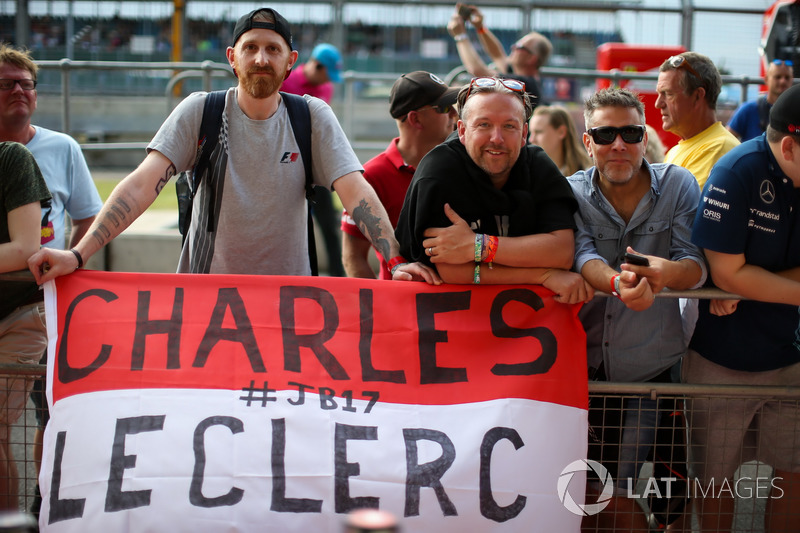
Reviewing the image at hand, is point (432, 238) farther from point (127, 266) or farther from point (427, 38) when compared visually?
point (427, 38)

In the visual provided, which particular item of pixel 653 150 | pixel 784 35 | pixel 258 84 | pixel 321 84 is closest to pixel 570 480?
pixel 258 84

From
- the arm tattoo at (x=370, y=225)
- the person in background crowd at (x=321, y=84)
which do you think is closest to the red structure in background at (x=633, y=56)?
the person in background crowd at (x=321, y=84)

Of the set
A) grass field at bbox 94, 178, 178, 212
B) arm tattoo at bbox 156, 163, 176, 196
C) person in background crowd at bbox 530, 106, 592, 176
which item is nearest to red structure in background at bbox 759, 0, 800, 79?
person in background crowd at bbox 530, 106, 592, 176

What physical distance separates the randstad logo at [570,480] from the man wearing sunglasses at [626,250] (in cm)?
3

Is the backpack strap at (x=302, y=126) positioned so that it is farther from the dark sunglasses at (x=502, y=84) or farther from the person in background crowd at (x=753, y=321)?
the person in background crowd at (x=753, y=321)

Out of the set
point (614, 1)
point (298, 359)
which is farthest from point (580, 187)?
point (614, 1)

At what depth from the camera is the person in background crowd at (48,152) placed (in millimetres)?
4137

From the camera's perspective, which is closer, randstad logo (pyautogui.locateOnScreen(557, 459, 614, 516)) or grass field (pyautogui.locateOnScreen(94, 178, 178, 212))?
randstad logo (pyautogui.locateOnScreen(557, 459, 614, 516))

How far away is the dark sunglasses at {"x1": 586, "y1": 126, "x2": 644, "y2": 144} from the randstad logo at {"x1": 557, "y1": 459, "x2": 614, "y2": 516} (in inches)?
52.3

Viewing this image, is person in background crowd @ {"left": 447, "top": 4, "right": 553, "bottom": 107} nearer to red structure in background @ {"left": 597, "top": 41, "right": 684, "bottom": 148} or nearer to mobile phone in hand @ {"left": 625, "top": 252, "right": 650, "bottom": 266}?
mobile phone in hand @ {"left": 625, "top": 252, "right": 650, "bottom": 266}

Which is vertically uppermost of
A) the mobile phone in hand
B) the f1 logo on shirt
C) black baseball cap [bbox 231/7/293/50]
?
black baseball cap [bbox 231/7/293/50]

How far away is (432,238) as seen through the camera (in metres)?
3.31

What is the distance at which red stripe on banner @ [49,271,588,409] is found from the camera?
3320 mm

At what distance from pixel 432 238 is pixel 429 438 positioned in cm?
80
